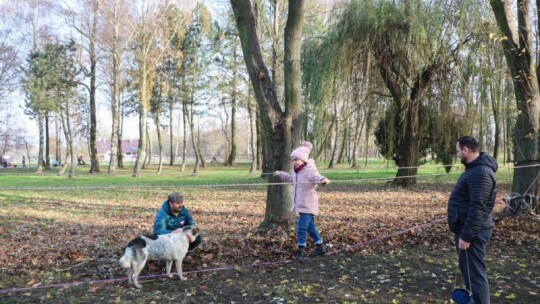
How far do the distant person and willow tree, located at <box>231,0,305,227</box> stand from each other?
75.9 inches

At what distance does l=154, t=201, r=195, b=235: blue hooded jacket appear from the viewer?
5434 millimetres

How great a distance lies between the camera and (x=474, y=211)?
11.8ft

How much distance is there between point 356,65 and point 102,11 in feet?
60.6

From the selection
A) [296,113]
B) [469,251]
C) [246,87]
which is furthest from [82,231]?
[246,87]

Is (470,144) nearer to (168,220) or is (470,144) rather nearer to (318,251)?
(318,251)

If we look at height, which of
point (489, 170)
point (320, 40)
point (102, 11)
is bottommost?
point (489, 170)

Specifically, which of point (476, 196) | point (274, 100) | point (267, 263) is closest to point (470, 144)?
point (476, 196)

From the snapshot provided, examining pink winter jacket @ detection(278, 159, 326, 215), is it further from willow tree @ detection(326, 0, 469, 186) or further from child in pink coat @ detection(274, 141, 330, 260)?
willow tree @ detection(326, 0, 469, 186)

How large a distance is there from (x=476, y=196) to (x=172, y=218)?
3.81 metres

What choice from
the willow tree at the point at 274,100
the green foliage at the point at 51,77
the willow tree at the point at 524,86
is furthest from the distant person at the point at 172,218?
the green foliage at the point at 51,77

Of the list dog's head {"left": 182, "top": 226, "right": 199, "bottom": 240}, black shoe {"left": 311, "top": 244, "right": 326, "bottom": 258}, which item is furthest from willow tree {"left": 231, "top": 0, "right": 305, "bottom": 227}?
dog's head {"left": 182, "top": 226, "right": 199, "bottom": 240}

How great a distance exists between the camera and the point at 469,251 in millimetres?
3803

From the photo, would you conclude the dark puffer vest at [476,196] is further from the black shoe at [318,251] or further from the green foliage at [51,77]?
the green foliage at [51,77]

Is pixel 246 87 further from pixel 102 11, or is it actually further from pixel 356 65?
pixel 356 65
